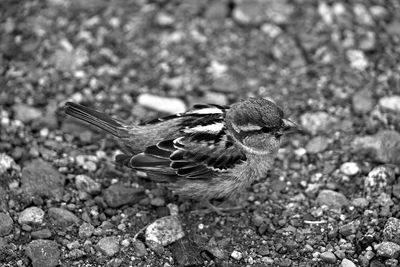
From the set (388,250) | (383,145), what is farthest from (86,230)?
(383,145)

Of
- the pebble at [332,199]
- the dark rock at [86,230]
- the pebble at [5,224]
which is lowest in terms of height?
the pebble at [332,199]

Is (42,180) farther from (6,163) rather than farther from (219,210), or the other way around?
(219,210)

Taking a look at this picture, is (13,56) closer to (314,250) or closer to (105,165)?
(105,165)

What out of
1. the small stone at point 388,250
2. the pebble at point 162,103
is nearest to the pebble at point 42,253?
the pebble at point 162,103

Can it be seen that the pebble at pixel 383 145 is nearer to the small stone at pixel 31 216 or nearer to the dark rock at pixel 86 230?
the dark rock at pixel 86 230

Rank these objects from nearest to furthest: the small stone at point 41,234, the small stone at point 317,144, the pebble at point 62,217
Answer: the small stone at point 41,234 < the pebble at point 62,217 < the small stone at point 317,144
